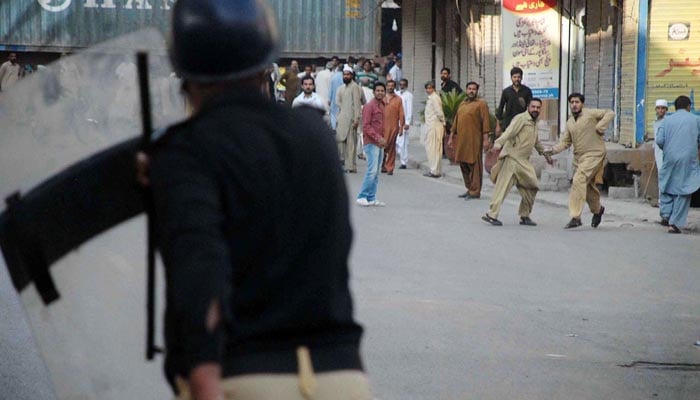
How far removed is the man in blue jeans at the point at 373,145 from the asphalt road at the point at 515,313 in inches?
54.9

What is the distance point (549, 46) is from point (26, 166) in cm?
1824

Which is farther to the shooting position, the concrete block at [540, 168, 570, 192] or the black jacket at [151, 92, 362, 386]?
the concrete block at [540, 168, 570, 192]

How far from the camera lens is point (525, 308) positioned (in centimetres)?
885

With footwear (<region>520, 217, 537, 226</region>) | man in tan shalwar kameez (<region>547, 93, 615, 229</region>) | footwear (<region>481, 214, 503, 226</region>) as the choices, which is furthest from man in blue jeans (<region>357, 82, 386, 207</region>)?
man in tan shalwar kameez (<region>547, 93, 615, 229</region>)

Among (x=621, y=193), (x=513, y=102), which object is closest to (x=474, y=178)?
(x=513, y=102)

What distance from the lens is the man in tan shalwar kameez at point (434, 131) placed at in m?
20.4

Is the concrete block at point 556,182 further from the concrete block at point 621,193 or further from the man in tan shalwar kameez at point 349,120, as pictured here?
the man in tan shalwar kameez at point 349,120

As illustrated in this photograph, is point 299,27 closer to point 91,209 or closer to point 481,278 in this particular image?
point 481,278

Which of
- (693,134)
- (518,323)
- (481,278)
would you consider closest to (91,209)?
(518,323)

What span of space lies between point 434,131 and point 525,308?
1179cm

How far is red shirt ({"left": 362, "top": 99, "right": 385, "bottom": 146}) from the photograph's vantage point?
55.2 ft

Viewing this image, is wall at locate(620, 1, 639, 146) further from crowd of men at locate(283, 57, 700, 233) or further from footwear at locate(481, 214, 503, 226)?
footwear at locate(481, 214, 503, 226)

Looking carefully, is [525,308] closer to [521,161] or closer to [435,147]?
[521,161]

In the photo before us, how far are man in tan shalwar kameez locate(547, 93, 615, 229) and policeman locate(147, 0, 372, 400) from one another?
1169 cm
